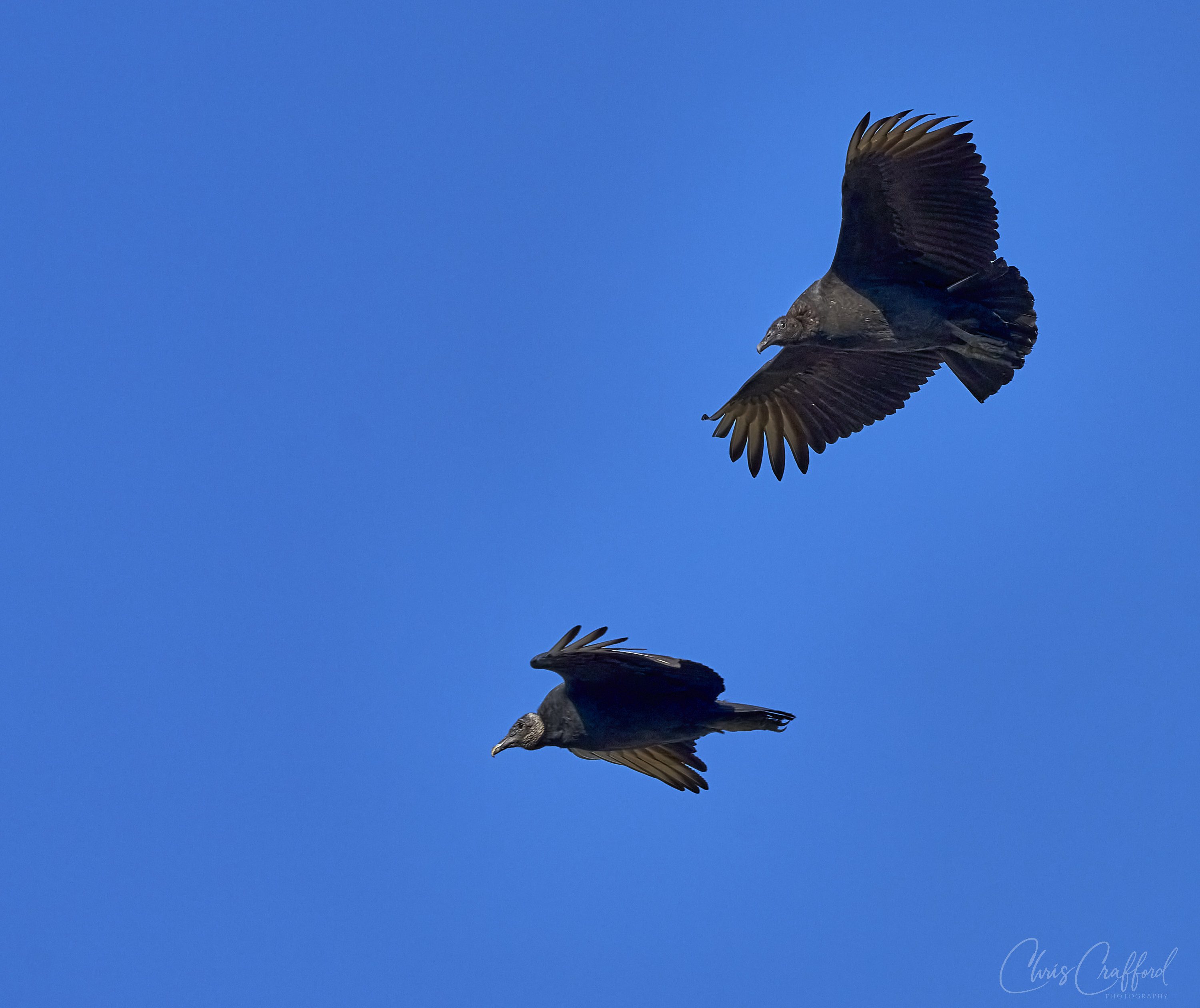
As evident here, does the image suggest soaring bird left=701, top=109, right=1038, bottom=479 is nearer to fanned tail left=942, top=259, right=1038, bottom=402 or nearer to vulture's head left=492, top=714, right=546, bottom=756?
fanned tail left=942, top=259, right=1038, bottom=402

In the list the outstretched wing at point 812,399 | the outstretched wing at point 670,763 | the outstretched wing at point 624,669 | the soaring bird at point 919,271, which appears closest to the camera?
the outstretched wing at point 624,669

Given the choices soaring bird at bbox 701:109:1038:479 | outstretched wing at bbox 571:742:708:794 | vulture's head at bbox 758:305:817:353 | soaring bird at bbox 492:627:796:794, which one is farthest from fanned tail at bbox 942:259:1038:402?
outstretched wing at bbox 571:742:708:794

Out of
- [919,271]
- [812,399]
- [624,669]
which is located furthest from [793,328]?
[624,669]

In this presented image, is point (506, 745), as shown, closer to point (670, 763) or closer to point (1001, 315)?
point (670, 763)

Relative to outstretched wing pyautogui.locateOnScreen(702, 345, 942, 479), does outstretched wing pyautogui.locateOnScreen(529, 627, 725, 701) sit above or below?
below

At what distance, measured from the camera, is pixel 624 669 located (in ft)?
37.9

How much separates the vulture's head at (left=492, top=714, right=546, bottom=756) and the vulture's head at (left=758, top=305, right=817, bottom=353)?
3.46 metres

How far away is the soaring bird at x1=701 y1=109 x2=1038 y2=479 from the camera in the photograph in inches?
482

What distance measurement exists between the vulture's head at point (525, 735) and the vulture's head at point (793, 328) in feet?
11.4

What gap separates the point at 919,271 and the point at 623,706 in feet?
13.4

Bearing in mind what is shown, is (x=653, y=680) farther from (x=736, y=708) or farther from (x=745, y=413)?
(x=745, y=413)

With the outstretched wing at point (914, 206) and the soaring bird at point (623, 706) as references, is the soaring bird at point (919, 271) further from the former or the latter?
the soaring bird at point (623, 706)

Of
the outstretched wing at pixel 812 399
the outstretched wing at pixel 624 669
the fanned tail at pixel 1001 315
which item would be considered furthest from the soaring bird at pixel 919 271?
the outstretched wing at pixel 624 669

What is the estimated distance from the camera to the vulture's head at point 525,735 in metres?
12.2
